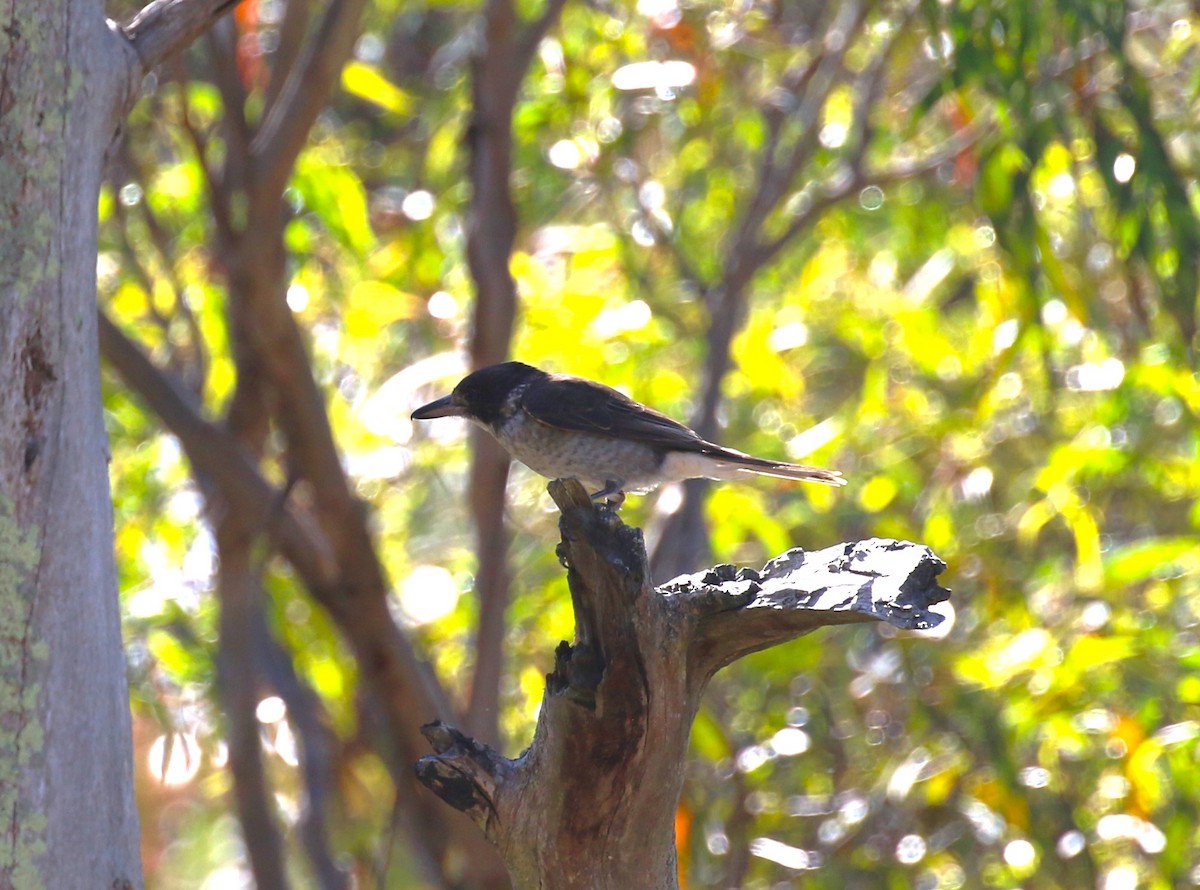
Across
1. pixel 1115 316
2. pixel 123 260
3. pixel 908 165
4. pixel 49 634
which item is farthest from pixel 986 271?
pixel 49 634

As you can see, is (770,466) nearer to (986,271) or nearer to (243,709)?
(243,709)

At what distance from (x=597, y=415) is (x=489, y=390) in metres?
0.34

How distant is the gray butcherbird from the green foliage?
1.14 metres

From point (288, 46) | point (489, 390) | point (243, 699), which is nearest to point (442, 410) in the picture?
point (489, 390)

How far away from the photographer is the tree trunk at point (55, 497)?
2.33m

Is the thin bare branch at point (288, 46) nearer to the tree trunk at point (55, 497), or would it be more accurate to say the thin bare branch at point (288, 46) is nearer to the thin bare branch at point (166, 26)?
the thin bare branch at point (166, 26)

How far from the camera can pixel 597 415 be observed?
13.7ft

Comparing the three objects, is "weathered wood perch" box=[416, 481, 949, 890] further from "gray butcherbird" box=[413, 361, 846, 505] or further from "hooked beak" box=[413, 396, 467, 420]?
"hooked beak" box=[413, 396, 467, 420]

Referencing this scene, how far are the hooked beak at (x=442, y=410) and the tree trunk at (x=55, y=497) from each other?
1.79m

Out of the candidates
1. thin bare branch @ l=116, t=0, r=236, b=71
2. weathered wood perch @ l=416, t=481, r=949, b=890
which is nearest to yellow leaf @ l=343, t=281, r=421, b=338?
thin bare branch @ l=116, t=0, r=236, b=71

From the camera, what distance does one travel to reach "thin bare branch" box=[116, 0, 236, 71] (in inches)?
114

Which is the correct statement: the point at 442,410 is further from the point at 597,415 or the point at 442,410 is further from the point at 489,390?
the point at 597,415

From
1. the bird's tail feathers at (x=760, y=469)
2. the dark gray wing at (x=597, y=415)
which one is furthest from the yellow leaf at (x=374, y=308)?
the bird's tail feathers at (x=760, y=469)

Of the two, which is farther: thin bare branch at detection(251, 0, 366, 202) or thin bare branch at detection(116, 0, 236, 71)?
thin bare branch at detection(251, 0, 366, 202)
